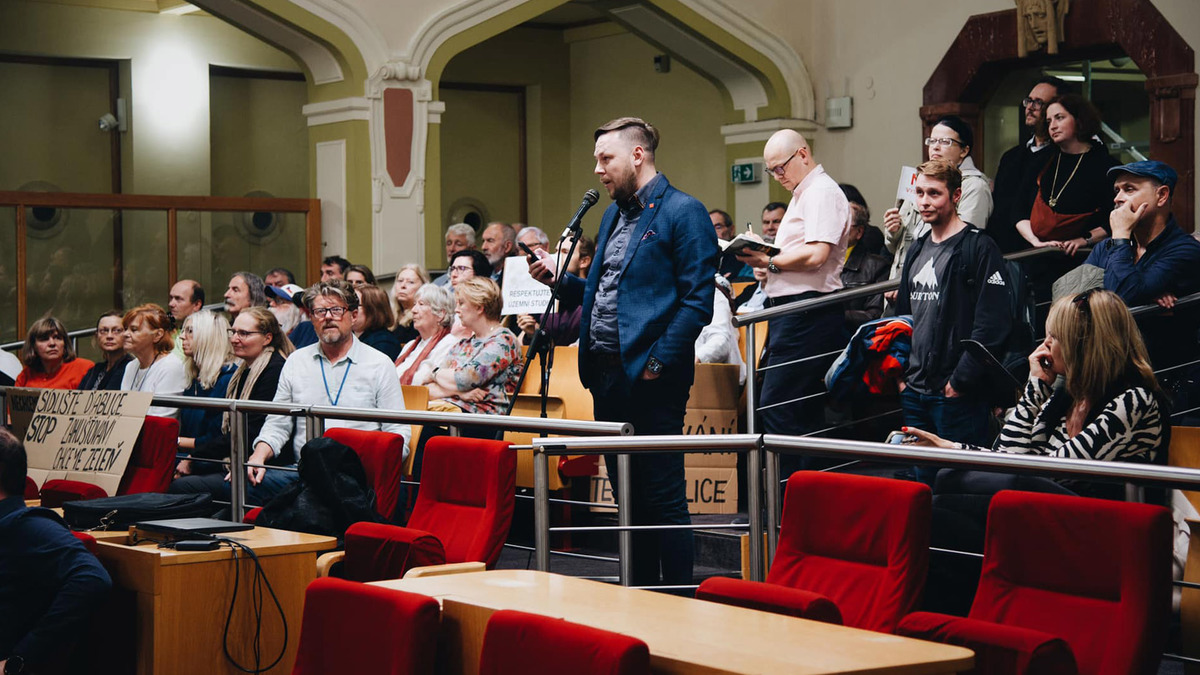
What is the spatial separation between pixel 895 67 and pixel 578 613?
8690 millimetres

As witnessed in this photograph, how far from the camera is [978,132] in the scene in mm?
10539

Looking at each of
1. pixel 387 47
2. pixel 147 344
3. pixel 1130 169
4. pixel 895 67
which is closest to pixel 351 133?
pixel 387 47

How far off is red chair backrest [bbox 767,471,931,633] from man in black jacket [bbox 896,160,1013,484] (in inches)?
53.1

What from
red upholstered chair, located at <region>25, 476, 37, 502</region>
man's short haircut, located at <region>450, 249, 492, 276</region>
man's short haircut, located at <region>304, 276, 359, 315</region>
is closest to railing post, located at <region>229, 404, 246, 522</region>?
man's short haircut, located at <region>304, 276, 359, 315</region>

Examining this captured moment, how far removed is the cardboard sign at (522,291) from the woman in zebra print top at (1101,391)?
2.45 meters

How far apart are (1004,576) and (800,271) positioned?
93.9 inches

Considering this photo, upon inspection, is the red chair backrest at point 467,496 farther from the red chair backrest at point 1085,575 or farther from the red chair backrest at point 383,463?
the red chair backrest at point 1085,575

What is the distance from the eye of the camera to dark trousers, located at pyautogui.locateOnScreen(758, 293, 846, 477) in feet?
17.6

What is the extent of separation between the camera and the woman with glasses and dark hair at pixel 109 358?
741 centimetres

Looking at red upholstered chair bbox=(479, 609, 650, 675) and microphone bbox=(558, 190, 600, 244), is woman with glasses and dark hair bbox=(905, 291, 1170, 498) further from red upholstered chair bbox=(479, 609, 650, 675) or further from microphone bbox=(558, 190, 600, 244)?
red upholstered chair bbox=(479, 609, 650, 675)

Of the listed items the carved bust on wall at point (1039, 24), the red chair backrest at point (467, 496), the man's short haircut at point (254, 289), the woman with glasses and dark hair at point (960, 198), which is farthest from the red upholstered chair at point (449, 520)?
the carved bust on wall at point (1039, 24)

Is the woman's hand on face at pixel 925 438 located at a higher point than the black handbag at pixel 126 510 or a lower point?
higher

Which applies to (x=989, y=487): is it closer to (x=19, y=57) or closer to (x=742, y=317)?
(x=742, y=317)

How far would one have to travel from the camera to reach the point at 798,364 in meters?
5.35
